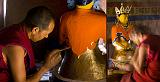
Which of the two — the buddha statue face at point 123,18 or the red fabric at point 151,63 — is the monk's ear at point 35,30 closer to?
the buddha statue face at point 123,18

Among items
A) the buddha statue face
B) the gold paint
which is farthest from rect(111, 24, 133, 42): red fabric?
the gold paint

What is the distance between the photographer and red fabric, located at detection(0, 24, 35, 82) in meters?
1.18

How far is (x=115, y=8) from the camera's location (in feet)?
4.43

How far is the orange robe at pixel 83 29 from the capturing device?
133 cm

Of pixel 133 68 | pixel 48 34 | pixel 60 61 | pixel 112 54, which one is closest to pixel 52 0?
pixel 48 34

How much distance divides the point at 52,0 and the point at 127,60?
510 mm

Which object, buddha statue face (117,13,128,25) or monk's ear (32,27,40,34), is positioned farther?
buddha statue face (117,13,128,25)

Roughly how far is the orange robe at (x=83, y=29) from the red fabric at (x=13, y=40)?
20 centimetres

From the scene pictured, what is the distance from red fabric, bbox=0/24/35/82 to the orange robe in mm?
200

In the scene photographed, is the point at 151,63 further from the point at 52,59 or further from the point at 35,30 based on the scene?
the point at 35,30

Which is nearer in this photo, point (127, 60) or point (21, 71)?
point (21, 71)

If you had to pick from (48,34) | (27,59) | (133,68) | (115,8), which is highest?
(115,8)

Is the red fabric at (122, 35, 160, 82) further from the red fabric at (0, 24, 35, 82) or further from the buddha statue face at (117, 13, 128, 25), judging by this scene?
the red fabric at (0, 24, 35, 82)

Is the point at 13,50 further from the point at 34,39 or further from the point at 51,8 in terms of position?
the point at 51,8
